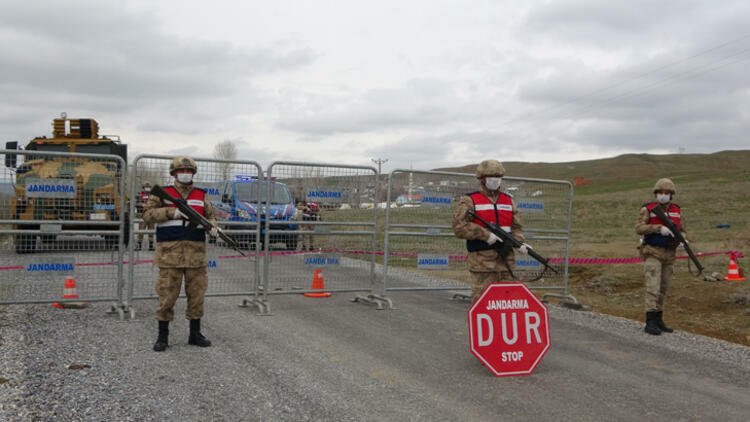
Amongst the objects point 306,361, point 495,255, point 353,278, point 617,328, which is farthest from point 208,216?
point 617,328

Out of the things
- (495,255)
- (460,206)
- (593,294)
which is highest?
(460,206)

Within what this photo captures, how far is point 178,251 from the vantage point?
6.62 metres

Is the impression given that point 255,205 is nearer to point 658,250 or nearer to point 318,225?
point 318,225

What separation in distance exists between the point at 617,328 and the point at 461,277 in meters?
3.10

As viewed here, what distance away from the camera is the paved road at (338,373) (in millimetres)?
4957

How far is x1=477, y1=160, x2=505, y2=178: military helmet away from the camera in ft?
21.9

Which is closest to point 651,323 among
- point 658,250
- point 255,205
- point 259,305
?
point 658,250

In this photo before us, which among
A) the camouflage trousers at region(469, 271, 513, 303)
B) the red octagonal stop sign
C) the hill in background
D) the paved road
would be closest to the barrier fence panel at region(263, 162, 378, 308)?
the paved road

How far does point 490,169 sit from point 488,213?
468 millimetres

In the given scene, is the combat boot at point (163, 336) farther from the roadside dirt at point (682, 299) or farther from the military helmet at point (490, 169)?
the roadside dirt at point (682, 299)

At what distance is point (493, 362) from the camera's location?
6.11 meters

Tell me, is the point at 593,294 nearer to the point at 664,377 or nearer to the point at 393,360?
the point at 664,377

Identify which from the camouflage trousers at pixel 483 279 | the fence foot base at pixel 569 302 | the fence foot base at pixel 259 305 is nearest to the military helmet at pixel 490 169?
the camouflage trousers at pixel 483 279

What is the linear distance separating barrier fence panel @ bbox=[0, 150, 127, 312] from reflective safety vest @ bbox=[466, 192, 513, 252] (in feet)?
14.6
